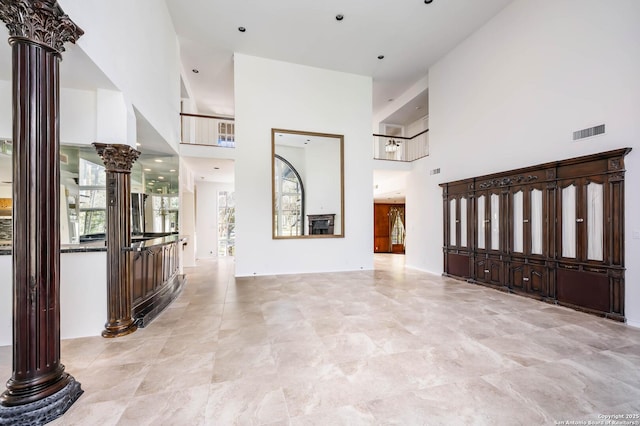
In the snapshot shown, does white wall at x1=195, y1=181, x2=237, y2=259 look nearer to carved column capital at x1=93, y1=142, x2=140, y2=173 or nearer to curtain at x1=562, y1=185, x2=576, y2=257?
carved column capital at x1=93, y1=142, x2=140, y2=173

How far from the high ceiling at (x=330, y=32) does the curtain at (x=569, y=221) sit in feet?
13.2

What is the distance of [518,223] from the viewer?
215 inches

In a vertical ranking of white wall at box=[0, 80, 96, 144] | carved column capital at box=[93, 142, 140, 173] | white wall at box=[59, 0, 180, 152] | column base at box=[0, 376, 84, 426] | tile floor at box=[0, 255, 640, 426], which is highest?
white wall at box=[59, 0, 180, 152]

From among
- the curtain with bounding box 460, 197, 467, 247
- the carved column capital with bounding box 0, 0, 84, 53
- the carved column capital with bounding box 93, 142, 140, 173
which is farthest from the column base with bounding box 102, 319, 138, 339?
the curtain with bounding box 460, 197, 467, 247

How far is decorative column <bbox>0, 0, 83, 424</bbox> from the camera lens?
194cm

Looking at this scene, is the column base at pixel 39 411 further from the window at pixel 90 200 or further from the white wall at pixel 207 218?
the white wall at pixel 207 218

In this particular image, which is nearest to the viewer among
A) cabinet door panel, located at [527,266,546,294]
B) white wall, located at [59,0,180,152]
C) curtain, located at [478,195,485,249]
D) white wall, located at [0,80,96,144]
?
white wall, located at [59,0,180,152]

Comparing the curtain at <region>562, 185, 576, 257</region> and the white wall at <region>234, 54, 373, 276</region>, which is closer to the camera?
the curtain at <region>562, 185, 576, 257</region>

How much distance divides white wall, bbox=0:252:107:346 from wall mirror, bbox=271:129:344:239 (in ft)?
13.4

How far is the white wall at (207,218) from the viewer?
11.3 meters

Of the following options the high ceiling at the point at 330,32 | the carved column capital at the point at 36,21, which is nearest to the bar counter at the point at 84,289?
the carved column capital at the point at 36,21

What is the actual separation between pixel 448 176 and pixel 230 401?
272 inches

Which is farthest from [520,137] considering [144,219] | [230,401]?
[144,219]

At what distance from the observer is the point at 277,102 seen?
7410mm
